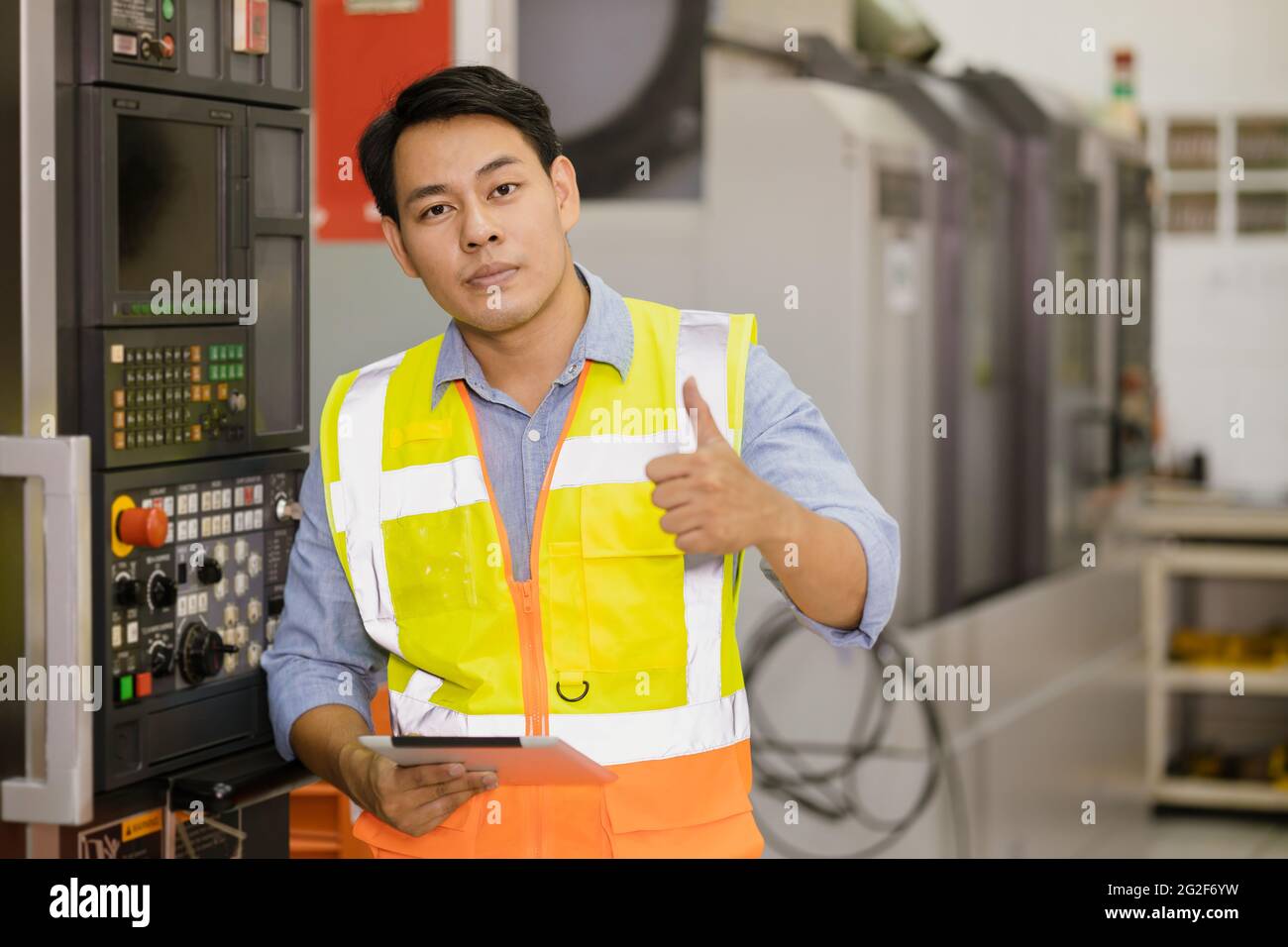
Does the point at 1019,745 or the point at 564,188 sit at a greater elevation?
the point at 564,188

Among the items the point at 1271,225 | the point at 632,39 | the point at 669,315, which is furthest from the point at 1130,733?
the point at 669,315

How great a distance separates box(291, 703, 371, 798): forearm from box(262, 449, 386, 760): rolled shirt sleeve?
0.01m

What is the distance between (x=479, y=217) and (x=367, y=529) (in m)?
0.36

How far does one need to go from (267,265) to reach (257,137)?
148 mm

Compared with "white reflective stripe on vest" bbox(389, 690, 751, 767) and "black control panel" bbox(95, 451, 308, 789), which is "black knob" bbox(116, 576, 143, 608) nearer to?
"black control panel" bbox(95, 451, 308, 789)

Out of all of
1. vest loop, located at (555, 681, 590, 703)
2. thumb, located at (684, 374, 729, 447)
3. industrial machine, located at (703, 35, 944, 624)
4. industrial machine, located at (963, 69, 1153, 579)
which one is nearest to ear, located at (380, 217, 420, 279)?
thumb, located at (684, 374, 729, 447)

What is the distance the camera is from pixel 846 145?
135 inches

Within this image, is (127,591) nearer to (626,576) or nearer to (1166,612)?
(626,576)

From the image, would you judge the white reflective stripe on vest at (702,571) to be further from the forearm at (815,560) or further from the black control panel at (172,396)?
the black control panel at (172,396)

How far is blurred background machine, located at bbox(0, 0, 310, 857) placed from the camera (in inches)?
65.9

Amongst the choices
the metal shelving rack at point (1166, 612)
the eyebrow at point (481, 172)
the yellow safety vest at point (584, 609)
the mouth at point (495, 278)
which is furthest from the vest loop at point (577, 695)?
the metal shelving rack at point (1166, 612)

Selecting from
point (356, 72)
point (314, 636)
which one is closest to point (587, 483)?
point (314, 636)

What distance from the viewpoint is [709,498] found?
1440 mm
